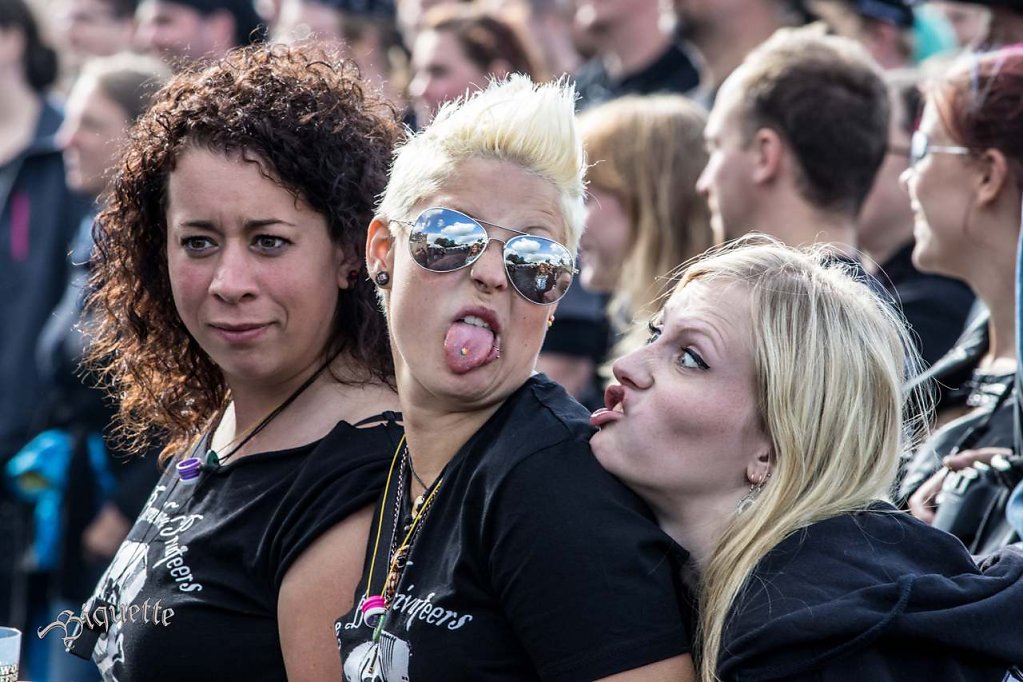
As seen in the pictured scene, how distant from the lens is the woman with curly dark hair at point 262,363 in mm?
2420

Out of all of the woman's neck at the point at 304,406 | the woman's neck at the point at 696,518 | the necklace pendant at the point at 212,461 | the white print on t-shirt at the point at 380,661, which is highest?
the woman's neck at the point at 304,406

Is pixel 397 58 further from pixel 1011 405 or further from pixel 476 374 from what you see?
pixel 476 374

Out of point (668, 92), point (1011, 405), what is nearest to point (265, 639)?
point (1011, 405)

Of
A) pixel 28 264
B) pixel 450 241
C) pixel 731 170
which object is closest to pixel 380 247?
pixel 450 241

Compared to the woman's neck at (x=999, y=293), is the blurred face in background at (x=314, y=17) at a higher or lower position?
higher

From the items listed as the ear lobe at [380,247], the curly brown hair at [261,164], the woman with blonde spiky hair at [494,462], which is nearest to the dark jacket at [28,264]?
the curly brown hair at [261,164]

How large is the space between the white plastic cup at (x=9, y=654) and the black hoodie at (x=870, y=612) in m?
1.22

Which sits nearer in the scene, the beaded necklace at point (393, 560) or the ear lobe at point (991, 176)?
the beaded necklace at point (393, 560)

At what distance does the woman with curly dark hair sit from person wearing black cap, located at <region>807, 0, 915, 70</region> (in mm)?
3911

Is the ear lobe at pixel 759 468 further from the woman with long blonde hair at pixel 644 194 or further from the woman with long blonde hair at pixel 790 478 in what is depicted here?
the woman with long blonde hair at pixel 644 194

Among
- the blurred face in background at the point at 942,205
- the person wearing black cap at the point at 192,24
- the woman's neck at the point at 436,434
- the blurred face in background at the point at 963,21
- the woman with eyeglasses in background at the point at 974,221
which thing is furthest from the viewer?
the person wearing black cap at the point at 192,24

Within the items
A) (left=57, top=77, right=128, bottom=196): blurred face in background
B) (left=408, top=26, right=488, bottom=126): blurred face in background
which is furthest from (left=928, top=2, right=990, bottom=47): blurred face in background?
(left=57, top=77, right=128, bottom=196): blurred face in background

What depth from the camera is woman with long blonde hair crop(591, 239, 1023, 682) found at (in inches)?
78.5

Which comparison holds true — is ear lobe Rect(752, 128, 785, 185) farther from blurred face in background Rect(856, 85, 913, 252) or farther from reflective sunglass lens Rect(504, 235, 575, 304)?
reflective sunglass lens Rect(504, 235, 575, 304)
